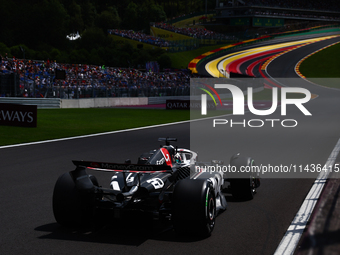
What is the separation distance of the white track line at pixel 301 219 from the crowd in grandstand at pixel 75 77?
75.4ft

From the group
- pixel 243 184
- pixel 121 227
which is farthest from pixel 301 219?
pixel 121 227

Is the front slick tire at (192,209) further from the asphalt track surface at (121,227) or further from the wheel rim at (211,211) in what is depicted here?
the asphalt track surface at (121,227)

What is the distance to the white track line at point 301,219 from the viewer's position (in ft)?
16.3

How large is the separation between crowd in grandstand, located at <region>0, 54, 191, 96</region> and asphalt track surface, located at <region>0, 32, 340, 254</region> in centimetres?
1653

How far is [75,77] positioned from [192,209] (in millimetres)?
31193

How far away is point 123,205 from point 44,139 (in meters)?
10.2

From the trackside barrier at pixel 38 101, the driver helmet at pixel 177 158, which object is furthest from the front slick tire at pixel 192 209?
the trackside barrier at pixel 38 101

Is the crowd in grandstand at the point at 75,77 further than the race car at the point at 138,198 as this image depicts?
Yes

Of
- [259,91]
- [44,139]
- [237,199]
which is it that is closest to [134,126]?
[44,139]

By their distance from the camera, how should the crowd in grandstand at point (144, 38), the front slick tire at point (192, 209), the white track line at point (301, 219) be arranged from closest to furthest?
the white track line at point (301, 219) → the front slick tire at point (192, 209) → the crowd in grandstand at point (144, 38)

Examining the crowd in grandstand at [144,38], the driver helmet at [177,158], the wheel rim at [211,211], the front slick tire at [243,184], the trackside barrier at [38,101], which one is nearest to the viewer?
the wheel rim at [211,211]

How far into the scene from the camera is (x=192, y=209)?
510 centimetres

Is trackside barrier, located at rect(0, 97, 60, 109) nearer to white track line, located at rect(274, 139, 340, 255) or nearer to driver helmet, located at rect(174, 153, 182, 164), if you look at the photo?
white track line, located at rect(274, 139, 340, 255)

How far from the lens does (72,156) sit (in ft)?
37.3
